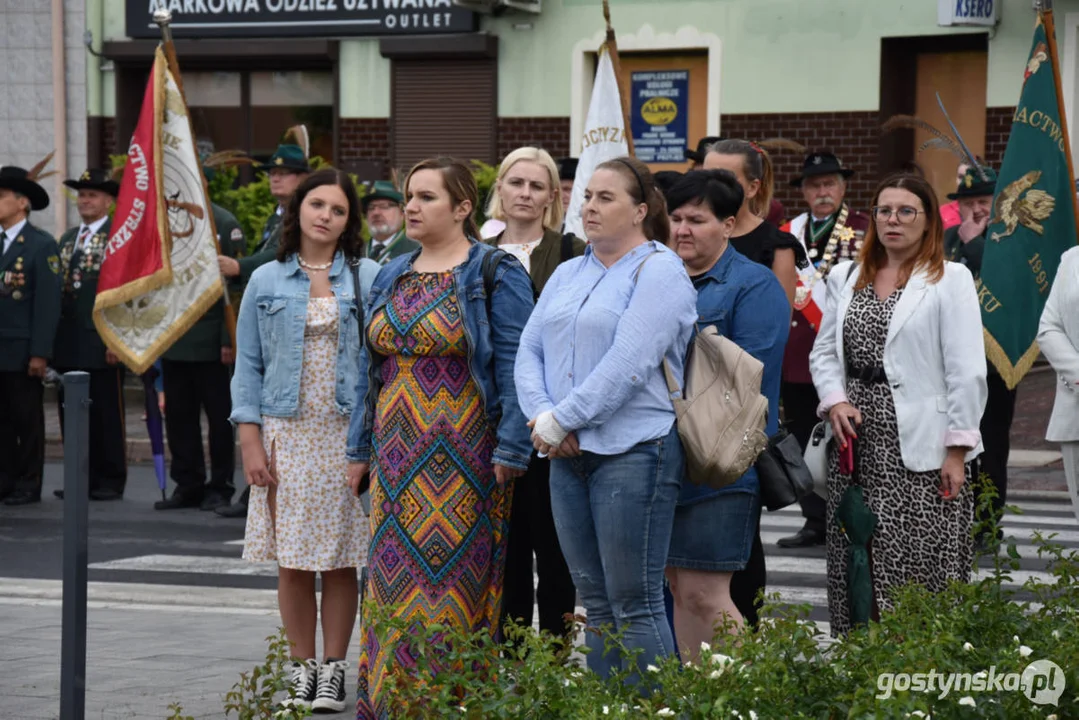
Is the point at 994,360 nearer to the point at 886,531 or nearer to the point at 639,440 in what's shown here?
the point at 886,531

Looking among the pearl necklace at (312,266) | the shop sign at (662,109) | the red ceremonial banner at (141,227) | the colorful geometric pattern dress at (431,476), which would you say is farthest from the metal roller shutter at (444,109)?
the colorful geometric pattern dress at (431,476)

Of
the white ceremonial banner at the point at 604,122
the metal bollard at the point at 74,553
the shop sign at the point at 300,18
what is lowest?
the metal bollard at the point at 74,553

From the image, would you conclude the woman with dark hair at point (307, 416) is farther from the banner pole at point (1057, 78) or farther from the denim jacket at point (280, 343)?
the banner pole at point (1057, 78)

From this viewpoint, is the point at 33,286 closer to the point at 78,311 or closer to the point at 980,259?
the point at 78,311

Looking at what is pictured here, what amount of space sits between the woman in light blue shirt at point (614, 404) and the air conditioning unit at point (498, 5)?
620 inches

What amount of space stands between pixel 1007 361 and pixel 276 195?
4902 mm

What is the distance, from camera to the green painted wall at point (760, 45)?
19.3m

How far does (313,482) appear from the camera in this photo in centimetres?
661

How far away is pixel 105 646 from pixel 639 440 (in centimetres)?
332

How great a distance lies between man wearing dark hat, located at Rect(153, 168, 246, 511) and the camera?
40.4 feet

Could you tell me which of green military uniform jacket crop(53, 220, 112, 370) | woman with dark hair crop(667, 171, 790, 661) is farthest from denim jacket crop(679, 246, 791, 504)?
green military uniform jacket crop(53, 220, 112, 370)

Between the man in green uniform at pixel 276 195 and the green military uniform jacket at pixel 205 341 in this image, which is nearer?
the man in green uniform at pixel 276 195

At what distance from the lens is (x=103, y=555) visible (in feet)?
34.8

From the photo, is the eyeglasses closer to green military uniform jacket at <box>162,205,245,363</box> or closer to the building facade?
green military uniform jacket at <box>162,205,245,363</box>
